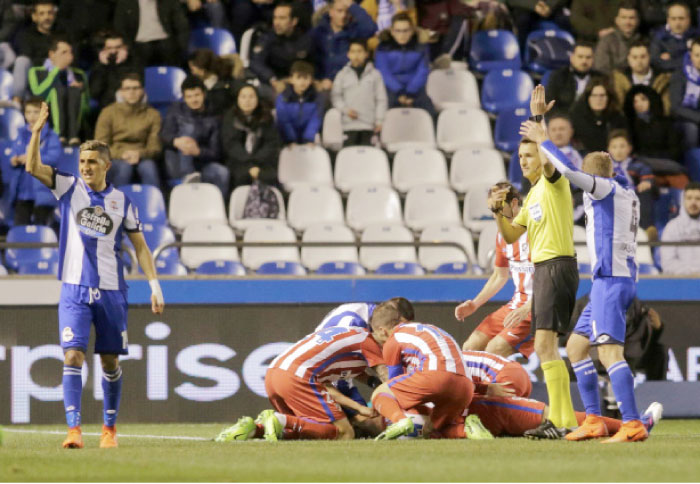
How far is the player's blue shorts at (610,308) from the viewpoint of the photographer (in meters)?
8.34

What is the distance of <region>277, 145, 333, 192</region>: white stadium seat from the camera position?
1502cm

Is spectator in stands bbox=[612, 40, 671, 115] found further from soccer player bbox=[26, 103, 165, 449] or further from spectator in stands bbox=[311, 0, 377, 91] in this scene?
soccer player bbox=[26, 103, 165, 449]

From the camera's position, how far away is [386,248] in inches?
552

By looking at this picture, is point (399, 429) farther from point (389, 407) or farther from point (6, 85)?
point (6, 85)

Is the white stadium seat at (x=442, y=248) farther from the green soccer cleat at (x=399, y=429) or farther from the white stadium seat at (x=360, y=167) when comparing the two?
the green soccer cleat at (x=399, y=429)

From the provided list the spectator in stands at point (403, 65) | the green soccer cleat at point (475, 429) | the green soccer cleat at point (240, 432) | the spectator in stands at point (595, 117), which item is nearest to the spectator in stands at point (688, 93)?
the spectator in stands at point (595, 117)

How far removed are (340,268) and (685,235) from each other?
147 inches

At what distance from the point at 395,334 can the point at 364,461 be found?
210 centimetres

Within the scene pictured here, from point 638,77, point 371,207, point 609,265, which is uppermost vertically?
point 638,77

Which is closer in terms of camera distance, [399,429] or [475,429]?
[399,429]

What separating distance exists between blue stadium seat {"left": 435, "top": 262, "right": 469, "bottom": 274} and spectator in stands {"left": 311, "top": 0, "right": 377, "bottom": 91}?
3.90 metres

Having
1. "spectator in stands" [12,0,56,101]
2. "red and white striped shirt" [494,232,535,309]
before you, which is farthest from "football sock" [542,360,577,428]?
"spectator in stands" [12,0,56,101]

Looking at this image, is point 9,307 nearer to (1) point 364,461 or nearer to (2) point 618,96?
(1) point 364,461

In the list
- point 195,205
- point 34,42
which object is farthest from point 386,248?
point 34,42
